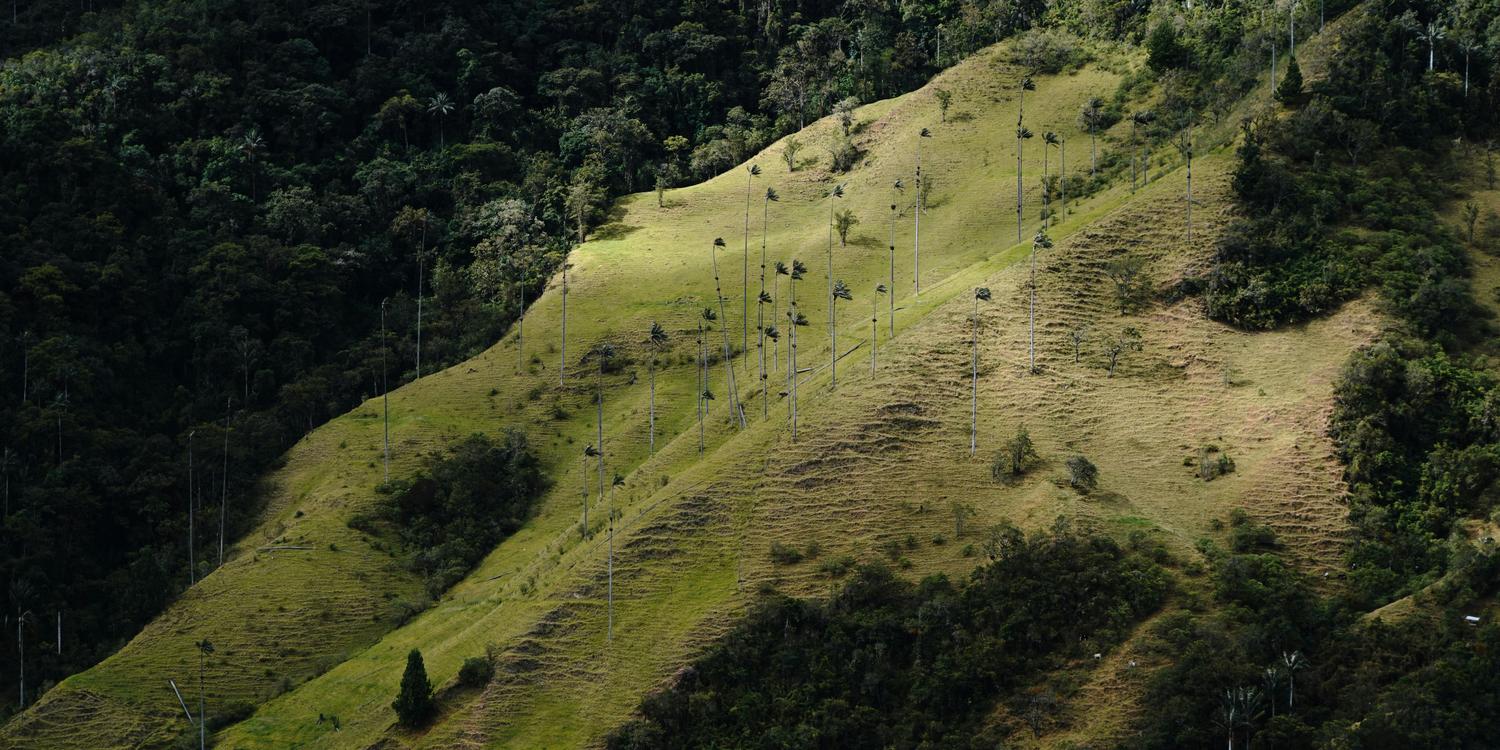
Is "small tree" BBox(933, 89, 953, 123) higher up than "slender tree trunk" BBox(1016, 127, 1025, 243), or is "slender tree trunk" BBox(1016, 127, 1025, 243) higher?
"small tree" BBox(933, 89, 953, 123)

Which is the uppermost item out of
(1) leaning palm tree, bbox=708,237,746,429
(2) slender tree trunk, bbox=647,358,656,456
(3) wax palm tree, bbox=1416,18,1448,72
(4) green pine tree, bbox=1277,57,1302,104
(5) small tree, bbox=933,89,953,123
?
(3) wax palm tree, bbox=1416,18,1448,72

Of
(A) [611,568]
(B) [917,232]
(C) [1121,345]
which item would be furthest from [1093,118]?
(A) [611,568]

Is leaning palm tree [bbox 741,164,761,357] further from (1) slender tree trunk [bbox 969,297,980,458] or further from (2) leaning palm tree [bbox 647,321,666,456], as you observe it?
(1) slender tree trunk [bbox 969,297,980,458]

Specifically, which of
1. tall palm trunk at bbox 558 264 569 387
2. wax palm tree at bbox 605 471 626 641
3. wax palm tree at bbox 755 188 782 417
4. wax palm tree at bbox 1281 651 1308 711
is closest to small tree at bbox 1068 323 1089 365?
wax palm tree at bbox 755 188 782 417

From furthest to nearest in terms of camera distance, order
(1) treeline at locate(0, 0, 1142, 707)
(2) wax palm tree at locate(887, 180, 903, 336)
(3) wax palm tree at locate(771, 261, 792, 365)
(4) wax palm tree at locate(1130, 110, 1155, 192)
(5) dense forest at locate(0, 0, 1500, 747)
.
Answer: (4) wax palm tree at locate(1130, 110, 1155, 192) → (3) wax palm tree at locate(771, 261, 792, 365) → (1) treeline at locate(0, 0, 1142, 707) → (2) wax palm tree at locate(887, 180, 903, 336) → (5) dense forest at locate(0, 0, 1500, 747)

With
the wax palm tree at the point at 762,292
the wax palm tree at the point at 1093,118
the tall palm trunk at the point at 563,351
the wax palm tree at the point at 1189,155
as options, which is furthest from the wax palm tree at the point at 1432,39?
the tall palm trunk at the point at 563,351

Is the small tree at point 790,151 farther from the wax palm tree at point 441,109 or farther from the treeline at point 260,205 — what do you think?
the wax palm tree at point 441,109

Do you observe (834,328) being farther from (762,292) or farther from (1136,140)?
(1136,140)

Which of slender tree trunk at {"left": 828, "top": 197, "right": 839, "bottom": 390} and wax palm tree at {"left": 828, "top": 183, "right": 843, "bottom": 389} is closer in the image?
slender tree trunk at {"left": 828, "top": 197, "right": 839, "bottom": 390}

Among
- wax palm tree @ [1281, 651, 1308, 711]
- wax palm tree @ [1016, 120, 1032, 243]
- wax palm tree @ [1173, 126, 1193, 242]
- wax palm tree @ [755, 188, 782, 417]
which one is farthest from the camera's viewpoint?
wax palm tree @ [1016, 120, 1032, 243]
